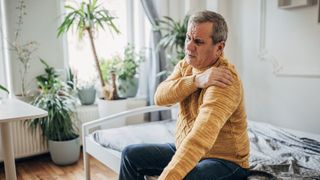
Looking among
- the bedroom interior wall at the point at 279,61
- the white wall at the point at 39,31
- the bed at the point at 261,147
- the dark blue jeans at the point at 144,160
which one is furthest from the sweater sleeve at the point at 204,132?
the white wall at the point at 39,31

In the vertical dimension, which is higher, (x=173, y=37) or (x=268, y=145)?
(x=173, y=37)

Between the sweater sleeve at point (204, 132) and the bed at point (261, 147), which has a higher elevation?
the sweater sleeve at point (204, 132)

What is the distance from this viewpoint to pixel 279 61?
265cm

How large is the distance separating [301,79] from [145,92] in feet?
6.01

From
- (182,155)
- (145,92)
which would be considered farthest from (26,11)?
(182,155)

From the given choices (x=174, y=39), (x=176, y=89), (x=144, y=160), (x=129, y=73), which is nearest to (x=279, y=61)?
(x=174, y=39)

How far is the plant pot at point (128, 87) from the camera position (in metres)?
3.40

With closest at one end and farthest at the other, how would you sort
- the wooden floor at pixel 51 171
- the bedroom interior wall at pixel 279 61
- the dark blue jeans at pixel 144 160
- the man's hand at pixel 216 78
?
the man's hand at pixel 216 78 → the dark blue jeans at pixel 144 160 → the bedroom interior wall at pixel 279 61 → the wooden floor at pixel 51 171

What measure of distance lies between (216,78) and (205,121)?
20 centimetres

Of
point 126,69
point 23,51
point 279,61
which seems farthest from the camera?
point 126,69

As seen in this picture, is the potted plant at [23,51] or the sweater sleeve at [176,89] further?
the potted plant at [23,51]

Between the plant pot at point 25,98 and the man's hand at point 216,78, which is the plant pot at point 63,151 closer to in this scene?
the plant pot at point 25,98

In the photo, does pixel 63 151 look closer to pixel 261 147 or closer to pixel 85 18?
pixel 85 18

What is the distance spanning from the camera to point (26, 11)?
2854 millimetres
